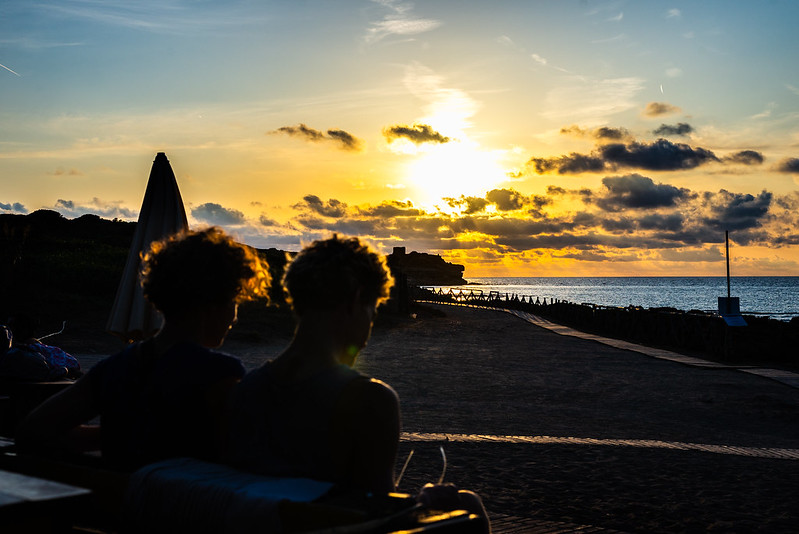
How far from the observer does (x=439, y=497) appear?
81.0 inches

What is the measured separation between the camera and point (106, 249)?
4981 cm

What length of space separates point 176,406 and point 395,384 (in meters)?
11.3

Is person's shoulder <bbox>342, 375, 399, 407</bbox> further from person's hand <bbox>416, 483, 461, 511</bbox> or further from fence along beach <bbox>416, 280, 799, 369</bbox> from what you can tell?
fence along beach <bbox>416, 280, 799, 369</bbox>

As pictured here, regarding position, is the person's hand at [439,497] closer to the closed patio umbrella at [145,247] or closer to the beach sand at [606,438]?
the beach sand at [606,438]

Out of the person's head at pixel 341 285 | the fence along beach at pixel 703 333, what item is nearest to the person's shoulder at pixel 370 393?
the person's head at pixel 341 285

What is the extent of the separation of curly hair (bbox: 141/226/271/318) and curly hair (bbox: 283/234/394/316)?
32cm

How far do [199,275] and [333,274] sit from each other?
0.53 metres

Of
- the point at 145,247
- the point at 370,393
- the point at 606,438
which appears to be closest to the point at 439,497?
the point at 370,393

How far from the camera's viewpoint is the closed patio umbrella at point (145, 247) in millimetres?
5926

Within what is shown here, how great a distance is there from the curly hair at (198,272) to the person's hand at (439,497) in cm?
94

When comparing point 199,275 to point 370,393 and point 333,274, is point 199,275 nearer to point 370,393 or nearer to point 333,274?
point 333,274

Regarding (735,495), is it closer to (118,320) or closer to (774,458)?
(774,458)

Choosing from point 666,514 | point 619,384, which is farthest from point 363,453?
point 619,384

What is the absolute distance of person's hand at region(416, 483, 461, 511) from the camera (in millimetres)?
2045
